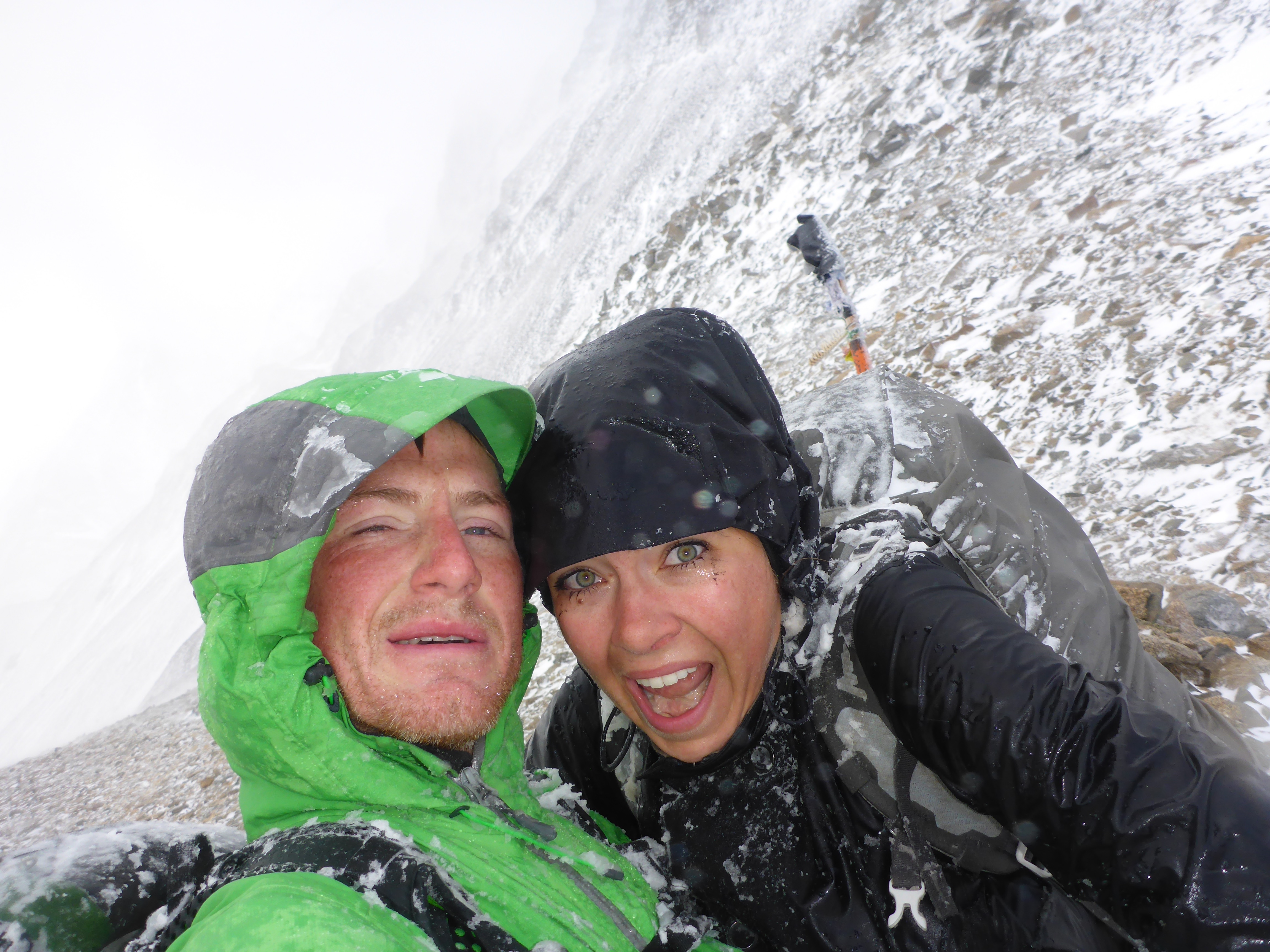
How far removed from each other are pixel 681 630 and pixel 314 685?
1.02 m

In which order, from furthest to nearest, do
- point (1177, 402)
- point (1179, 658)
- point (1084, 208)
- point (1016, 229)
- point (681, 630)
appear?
1. point (1016, 229)
2. point (1084, 208)
3. point (1177, 402)
4. point (1179, 658)
5. point (681, 630)

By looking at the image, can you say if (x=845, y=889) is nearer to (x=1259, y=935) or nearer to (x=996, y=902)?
(x=996, y=902)

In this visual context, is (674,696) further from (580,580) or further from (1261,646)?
(1261,646)

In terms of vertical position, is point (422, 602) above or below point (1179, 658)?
above

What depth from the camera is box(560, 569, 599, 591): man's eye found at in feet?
6.98

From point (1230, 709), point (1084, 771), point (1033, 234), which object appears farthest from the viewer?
point (1033, 234)

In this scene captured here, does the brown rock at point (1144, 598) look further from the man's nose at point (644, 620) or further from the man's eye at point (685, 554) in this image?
the man's nose at point (644, 620)

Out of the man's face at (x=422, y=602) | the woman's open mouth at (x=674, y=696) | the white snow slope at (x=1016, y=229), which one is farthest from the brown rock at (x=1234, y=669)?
the man's face at (x=422, y=602)

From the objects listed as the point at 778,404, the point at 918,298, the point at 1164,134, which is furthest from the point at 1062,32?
the point at 778,404

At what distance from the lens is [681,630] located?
2.00 m

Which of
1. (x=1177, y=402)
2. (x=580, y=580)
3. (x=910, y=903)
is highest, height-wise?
(x=580, y=580)

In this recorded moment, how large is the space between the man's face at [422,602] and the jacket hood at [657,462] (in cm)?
18

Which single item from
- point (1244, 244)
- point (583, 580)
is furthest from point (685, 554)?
point (1244, 244)

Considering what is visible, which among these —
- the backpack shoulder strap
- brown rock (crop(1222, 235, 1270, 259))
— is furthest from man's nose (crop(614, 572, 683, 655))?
brown rock (crop(1222, 235, 1270, 259))
